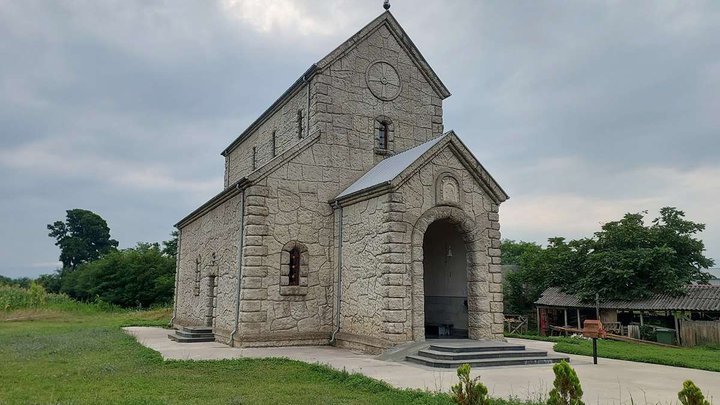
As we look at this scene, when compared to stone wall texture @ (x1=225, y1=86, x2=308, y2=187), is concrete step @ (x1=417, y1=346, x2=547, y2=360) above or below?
below

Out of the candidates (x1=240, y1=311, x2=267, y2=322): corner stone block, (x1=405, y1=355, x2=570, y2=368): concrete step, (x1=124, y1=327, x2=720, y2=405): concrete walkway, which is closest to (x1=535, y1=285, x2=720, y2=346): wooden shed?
(x1=124, y1=327, x2=720, y2=405): concrete walkway

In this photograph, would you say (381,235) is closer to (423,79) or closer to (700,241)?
(423,79)

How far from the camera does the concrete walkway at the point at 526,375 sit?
809 centimetres

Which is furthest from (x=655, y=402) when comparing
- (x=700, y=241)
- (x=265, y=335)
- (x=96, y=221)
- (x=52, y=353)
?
(x=96, y=221)

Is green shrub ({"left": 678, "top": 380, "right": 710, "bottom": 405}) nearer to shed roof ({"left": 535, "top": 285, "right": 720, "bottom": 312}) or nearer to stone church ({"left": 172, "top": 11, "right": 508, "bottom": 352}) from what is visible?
stone church ({"left": 172, "top": 11, "right": 508, "bottom": 352})

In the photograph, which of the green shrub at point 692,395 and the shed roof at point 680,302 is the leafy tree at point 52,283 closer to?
the shed roof at point 680,302

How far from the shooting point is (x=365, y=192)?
A: 13.7m

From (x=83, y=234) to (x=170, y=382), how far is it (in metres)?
68.1

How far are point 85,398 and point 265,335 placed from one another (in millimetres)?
6782

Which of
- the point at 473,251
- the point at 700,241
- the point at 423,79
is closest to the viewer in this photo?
the point at 473,251

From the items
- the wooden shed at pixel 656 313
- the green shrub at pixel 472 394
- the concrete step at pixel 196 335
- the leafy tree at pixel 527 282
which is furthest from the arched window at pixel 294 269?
the leafy tree at pixel 527 282

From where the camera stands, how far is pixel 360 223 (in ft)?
45.8

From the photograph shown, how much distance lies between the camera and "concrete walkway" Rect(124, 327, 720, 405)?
8094 mm

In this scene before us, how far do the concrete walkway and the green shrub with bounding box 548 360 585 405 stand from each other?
3.01 m
